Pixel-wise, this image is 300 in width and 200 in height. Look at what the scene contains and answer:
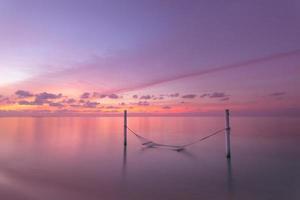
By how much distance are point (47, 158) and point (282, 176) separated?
17.1m

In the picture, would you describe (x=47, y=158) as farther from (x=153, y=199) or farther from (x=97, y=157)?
(x=153, y=199)

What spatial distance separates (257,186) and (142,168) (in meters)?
7.38

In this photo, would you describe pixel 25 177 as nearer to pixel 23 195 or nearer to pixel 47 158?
pixel 23 195

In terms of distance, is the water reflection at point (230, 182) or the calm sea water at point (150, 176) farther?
the water reflection at point (230, 182)

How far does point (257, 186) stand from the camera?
1125 cm

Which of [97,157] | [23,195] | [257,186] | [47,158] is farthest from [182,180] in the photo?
[47,158]

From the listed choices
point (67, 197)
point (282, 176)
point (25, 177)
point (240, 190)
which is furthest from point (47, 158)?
point (282, 176)

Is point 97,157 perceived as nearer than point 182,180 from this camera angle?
No

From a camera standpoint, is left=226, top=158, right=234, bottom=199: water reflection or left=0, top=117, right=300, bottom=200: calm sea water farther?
left=226, top=158, right=234, bottom=199: water reflection

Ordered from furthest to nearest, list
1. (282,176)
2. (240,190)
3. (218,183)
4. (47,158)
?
1. (47,158)
2. (282,176)
3. (218,183)
4. (240,190)

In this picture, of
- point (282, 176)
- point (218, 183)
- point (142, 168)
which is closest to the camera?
point (218, 183)

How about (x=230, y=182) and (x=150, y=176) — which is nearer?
(x=230, y=182)

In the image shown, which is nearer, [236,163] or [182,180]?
[182,180]

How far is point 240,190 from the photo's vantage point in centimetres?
1080
